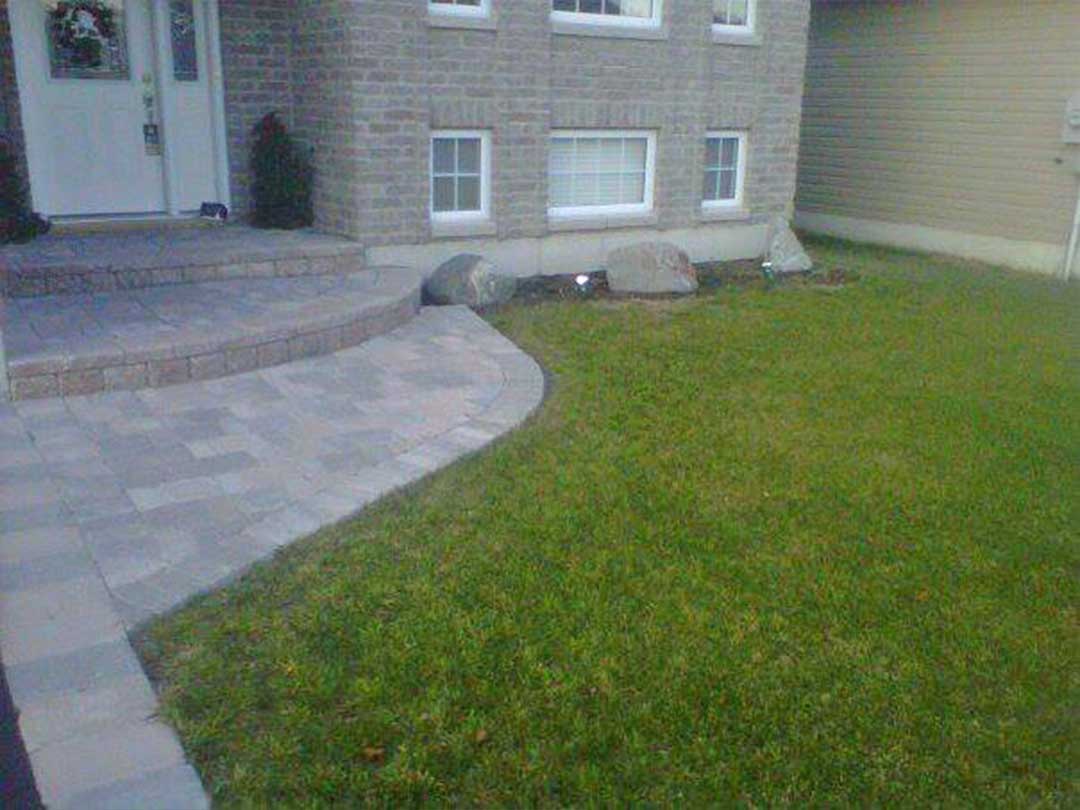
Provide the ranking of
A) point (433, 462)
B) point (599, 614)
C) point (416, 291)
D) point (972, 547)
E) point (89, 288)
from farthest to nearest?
point (416, 291)
point (89, 288)
point (433, 462)
point (972, 547)
point (599, 614)

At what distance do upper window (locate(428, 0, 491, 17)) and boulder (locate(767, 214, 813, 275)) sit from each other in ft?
13.1

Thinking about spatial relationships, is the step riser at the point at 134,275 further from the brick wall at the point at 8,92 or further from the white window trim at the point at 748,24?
the white window trim at the point at 748,24

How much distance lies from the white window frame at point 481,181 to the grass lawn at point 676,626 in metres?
3.43

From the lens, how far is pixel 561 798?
2578 mm

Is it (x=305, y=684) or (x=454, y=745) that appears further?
(x=305, y=684)

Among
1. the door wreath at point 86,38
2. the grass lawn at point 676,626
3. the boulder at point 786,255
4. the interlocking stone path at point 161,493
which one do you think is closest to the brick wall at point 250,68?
the door wreath at point 86,38

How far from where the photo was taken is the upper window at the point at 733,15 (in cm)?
1025

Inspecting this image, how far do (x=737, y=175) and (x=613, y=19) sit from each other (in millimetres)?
2398

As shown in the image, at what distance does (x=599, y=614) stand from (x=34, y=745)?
68.0 inches

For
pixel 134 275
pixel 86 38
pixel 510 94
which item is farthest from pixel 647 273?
pixel 86 38

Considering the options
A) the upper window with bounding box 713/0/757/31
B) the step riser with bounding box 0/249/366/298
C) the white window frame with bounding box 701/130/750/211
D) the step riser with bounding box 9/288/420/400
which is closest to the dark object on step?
the step riser with bounding box 0/249/366/298

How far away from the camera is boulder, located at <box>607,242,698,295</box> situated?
907cm

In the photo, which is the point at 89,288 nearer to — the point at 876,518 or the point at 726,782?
the point at 876,518

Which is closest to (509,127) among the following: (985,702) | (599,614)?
(599,614)
